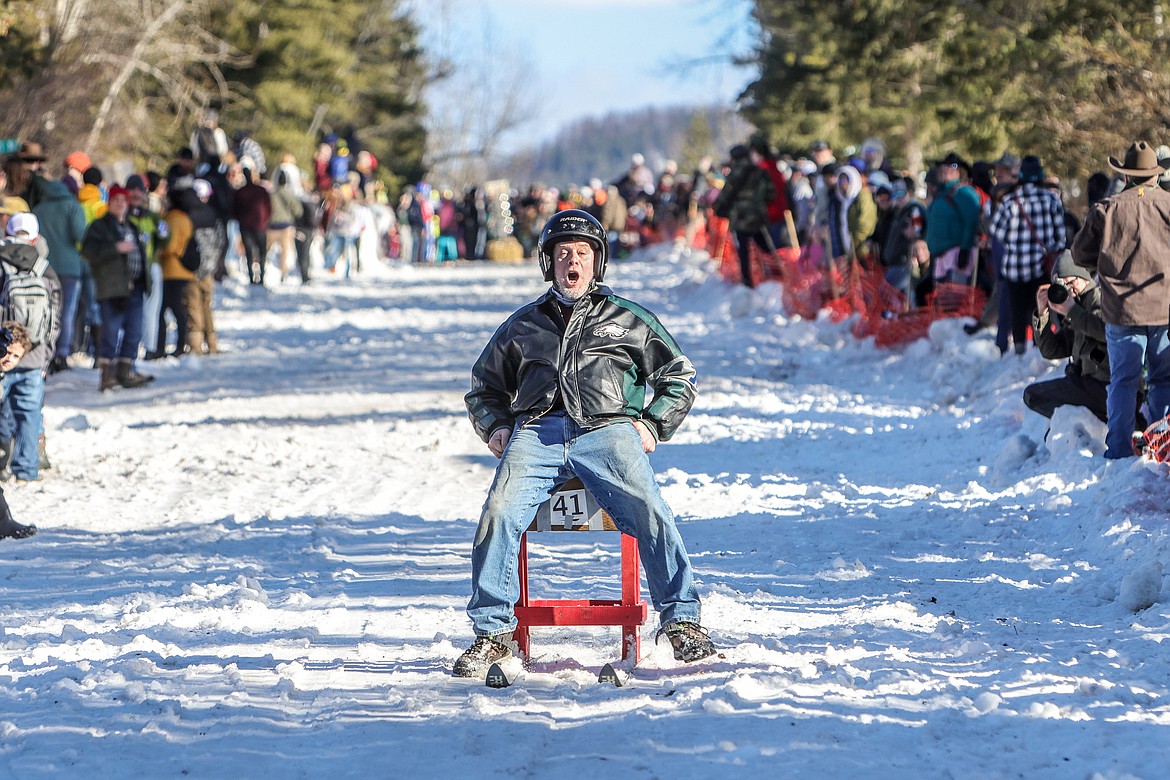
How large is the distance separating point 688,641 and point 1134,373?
15.3ft

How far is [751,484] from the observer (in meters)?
10.3

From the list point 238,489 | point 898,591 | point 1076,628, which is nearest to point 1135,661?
point 1076,628

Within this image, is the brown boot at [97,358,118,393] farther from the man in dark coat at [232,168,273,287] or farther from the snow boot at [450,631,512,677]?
the snow boot at [450,631,512,677]

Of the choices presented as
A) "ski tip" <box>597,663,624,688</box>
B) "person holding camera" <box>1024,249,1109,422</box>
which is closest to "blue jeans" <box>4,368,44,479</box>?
"ski tip" <box>597,663,624,688</box>

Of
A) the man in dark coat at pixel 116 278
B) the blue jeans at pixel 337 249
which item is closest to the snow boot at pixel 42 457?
the man in dark coat at pixel 116 278

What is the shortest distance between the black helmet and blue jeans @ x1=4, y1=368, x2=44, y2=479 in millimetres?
5801

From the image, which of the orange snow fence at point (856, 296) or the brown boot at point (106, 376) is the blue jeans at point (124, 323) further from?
the orange snow fence at point (856, 296)

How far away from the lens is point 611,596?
7273mm

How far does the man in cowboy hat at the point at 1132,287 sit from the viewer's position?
9242 mm

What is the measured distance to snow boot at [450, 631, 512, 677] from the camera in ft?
19.1

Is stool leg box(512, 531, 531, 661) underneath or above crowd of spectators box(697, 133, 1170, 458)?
underneath

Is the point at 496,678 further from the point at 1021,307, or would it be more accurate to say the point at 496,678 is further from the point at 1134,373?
the point at 1021,307

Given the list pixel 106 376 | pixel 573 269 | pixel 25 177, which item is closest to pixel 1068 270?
pixel 573 269

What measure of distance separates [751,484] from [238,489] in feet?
11.7
